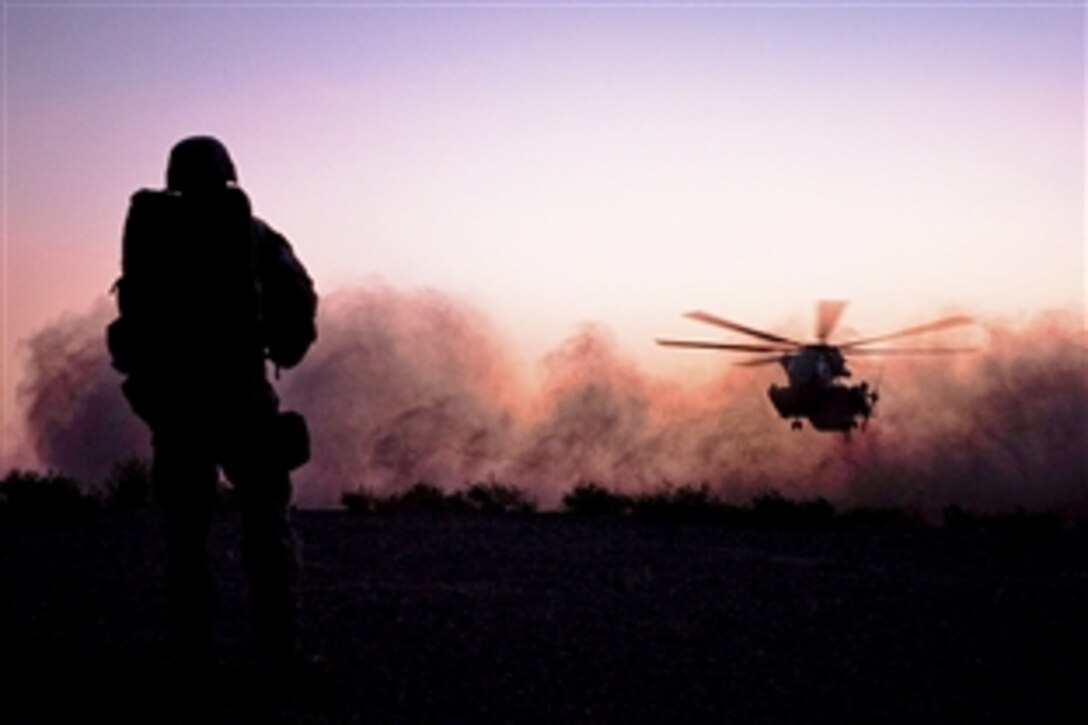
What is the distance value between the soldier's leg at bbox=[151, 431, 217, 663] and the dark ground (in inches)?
13.5

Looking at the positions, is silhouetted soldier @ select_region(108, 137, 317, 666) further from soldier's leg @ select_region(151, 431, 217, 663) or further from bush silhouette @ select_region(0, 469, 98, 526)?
bush silhouette @ select_region(0, 469, 98, 526)

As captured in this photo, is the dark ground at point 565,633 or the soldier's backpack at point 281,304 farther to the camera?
the soldier's backpack at point 281,304

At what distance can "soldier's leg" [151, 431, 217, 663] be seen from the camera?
6.74 m

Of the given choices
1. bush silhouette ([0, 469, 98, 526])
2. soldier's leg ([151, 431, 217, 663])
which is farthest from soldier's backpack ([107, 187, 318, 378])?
bush silhouette ([0, 469, 98, 526])

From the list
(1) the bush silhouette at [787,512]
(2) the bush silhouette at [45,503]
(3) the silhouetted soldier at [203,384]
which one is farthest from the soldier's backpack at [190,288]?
(1) the bush silhouette at [787,512]

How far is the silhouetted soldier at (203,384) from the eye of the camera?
6730 millimetres

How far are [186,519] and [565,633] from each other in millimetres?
2809

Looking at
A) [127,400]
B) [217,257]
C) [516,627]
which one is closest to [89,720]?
[127,400]

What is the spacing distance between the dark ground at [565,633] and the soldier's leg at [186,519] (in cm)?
34

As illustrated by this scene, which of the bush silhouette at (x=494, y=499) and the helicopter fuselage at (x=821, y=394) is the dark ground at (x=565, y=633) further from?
the helicopter fuselage at (x=821, y=394)

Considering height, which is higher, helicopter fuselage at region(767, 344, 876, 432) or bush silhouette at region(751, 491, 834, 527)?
helicopter fuselage at region(767, 344, 876, 432)

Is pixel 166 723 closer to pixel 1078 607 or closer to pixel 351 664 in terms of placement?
pixel 351 664

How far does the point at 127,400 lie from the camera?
6.91 meters

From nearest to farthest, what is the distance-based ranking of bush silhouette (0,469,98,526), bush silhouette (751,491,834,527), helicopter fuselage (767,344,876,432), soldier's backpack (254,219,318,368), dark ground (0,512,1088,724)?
1. dark ground (0,512,1088,724)
2. soldier's backpack (254,219,318,368)
3. bush silhouette (0,469,98,526)
4. bush silhouette (751,491,834,527)
5. helicopter fuselage (767,344,876,432)
